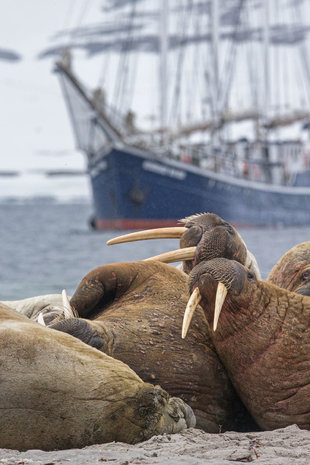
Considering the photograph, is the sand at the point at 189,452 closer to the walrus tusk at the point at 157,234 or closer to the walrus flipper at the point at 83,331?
the walrus flipper at the point at 83,331

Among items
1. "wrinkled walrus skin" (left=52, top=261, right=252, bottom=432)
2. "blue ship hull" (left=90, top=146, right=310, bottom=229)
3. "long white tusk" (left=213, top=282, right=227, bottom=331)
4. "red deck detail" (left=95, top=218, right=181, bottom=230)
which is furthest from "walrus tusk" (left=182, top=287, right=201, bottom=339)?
"blue ship hull" (left=90, top=146, right=310, bottom=229)

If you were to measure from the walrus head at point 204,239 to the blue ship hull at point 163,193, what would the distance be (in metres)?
34.6

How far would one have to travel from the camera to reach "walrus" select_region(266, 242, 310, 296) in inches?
176

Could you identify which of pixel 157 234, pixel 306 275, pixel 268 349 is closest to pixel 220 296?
pixel 268 349

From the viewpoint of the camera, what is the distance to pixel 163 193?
4000 centimetres

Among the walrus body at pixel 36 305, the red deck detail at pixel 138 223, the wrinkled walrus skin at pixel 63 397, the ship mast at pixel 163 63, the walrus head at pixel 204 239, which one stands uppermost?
the ship mast at pixel 163 63

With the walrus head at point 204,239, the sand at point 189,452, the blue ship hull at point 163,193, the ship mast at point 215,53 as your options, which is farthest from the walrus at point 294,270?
the ship mast at point 215,53

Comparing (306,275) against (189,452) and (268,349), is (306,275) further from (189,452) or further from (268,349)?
(189,452)

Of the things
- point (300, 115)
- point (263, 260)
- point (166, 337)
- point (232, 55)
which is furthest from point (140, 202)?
point (166, 337)

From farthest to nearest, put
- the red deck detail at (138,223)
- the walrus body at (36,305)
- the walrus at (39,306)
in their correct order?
1. the red deck detail at (138,223)
2. the walrus body at (36,305)
3. the walrus at (39,306)

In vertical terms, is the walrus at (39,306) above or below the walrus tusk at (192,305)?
below

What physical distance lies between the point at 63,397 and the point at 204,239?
3.91 ft

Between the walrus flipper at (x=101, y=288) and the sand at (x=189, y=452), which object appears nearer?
the sand at (x=189, y=452)

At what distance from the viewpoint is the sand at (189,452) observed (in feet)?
9.52
